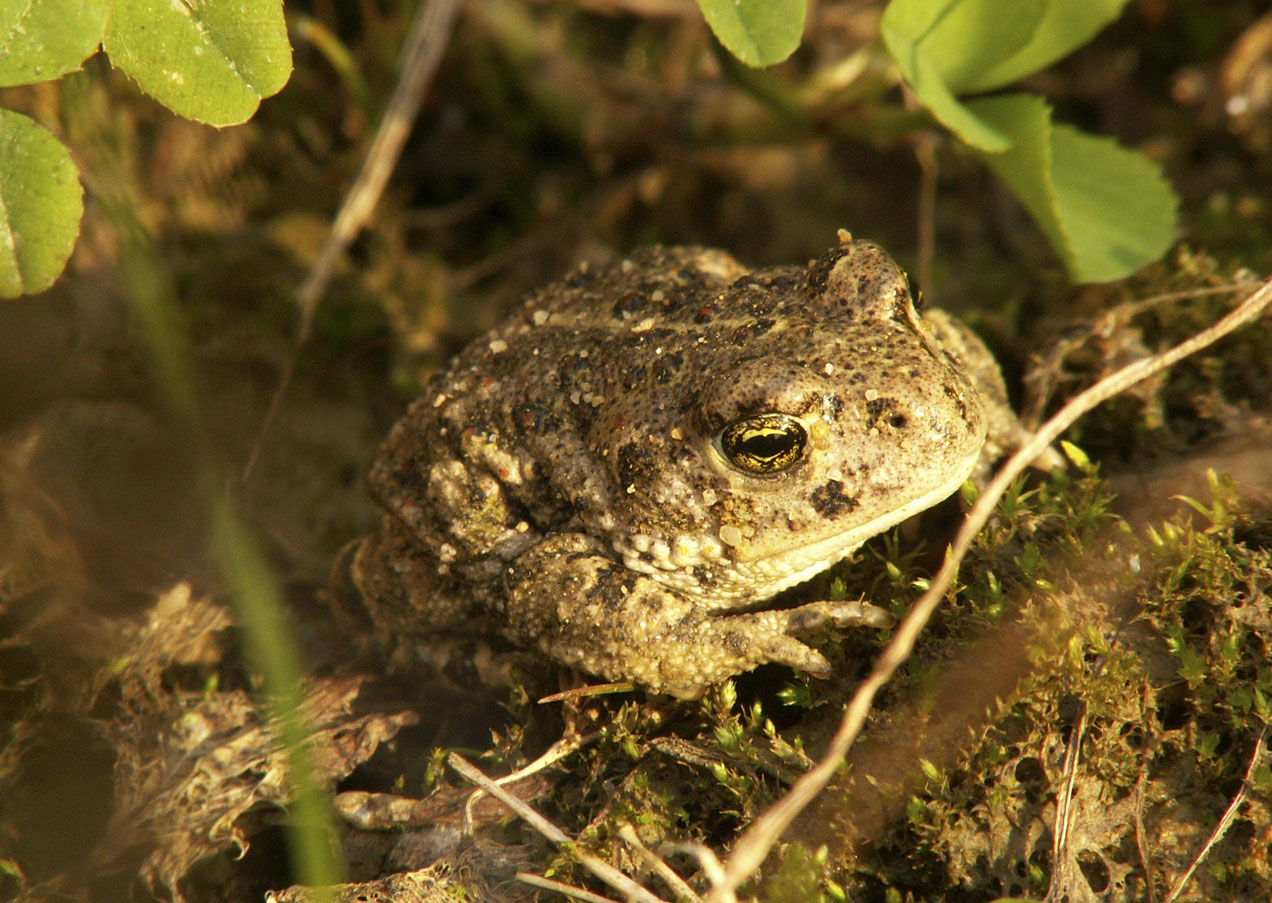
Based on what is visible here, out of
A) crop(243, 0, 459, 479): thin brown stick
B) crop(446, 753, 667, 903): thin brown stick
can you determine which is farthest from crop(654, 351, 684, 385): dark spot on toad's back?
crop(243, 0, 459, 479): thin brown stick

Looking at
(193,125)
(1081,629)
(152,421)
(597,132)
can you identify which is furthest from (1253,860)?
(193,125)

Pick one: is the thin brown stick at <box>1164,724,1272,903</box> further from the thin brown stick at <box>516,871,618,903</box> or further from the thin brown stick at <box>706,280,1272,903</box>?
the thin brown stick at <box>516,871,618,903</box>

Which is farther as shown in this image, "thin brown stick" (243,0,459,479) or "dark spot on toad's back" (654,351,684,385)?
"thin brown stick" (243,0,459,479)

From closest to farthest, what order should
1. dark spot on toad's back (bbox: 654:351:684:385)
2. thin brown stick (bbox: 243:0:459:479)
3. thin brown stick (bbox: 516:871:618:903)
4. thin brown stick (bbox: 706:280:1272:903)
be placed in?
thin brown stick (bbox: 706:280:1272:903) → thin brown stick (bbox: 516:871:618:903) → dark spot on toad's back (bbox: 654:351:684:385) → thin brown stick (bbox: 243:0:459:479)

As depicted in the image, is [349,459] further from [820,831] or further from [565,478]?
[820,831]

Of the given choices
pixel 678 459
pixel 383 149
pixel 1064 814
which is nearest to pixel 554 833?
pixel 678 459

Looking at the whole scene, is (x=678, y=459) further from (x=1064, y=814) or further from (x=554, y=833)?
(x=1064, y=814)

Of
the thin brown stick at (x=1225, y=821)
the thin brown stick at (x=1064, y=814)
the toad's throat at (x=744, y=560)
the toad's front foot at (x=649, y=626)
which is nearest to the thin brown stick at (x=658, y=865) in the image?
the toad's front foot at (x=649, y=626)
